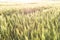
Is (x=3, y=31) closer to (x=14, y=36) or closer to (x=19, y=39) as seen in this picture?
(x=14, y=36)

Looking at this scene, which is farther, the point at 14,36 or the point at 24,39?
the point at 14,36

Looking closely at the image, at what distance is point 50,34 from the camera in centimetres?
221

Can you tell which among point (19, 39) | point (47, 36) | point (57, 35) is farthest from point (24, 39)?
point (57, 35)

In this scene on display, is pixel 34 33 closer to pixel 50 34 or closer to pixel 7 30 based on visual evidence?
pixel 50 34

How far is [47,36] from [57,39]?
0.43 feet

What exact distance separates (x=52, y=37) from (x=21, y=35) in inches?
15.9

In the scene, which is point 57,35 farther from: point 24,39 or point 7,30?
point 7,30

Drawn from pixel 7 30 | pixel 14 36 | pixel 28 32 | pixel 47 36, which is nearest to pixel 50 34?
pixel 47 36

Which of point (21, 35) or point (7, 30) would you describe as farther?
point (7, 30)

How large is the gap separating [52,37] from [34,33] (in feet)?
0.78

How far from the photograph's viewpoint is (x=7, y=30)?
2514 millimetres

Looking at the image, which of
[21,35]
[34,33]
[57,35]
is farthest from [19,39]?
[57,35]

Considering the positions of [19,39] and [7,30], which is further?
[7,30]

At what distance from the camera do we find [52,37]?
6.91 ft
